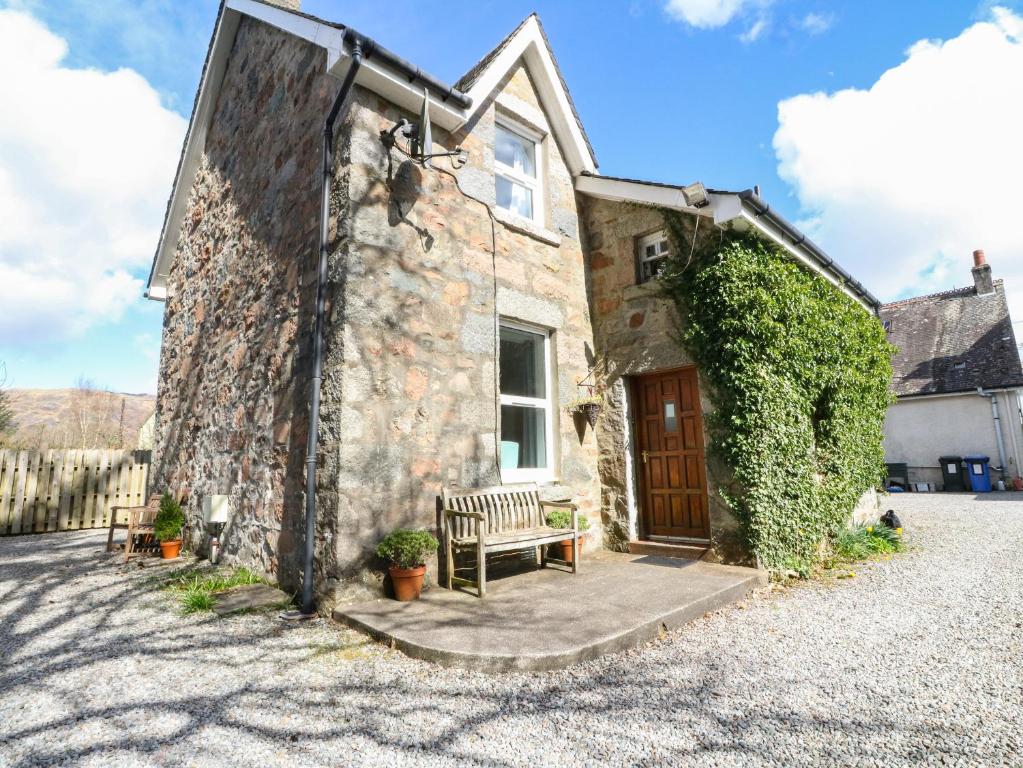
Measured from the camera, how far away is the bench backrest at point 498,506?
4.99 m

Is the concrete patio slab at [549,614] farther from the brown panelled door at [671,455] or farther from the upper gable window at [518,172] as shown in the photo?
the upper gable window at [518,172]

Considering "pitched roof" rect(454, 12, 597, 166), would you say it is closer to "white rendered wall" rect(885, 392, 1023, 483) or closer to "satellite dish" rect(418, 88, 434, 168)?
"satellite dish" rect(418, 88, 434, 168)

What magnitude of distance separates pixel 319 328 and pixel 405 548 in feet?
6.85

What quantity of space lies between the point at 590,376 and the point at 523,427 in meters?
1.29

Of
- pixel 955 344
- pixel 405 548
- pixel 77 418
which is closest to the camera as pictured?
pixel 405 548

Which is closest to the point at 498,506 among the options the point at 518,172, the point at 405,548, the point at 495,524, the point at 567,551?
the point at 495,524

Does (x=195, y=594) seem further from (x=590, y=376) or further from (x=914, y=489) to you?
(x=914, y=489)

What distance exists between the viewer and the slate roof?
16.2 meters

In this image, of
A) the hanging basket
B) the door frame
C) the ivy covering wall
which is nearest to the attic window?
the ivy covering wall

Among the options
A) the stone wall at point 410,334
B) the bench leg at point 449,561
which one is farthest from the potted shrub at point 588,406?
the bench leg at point 449,561

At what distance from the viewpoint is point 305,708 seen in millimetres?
2750

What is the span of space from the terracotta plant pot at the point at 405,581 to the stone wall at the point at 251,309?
103cm

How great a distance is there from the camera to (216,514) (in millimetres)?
5977

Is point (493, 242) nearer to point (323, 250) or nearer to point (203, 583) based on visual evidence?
point (323, 250)
